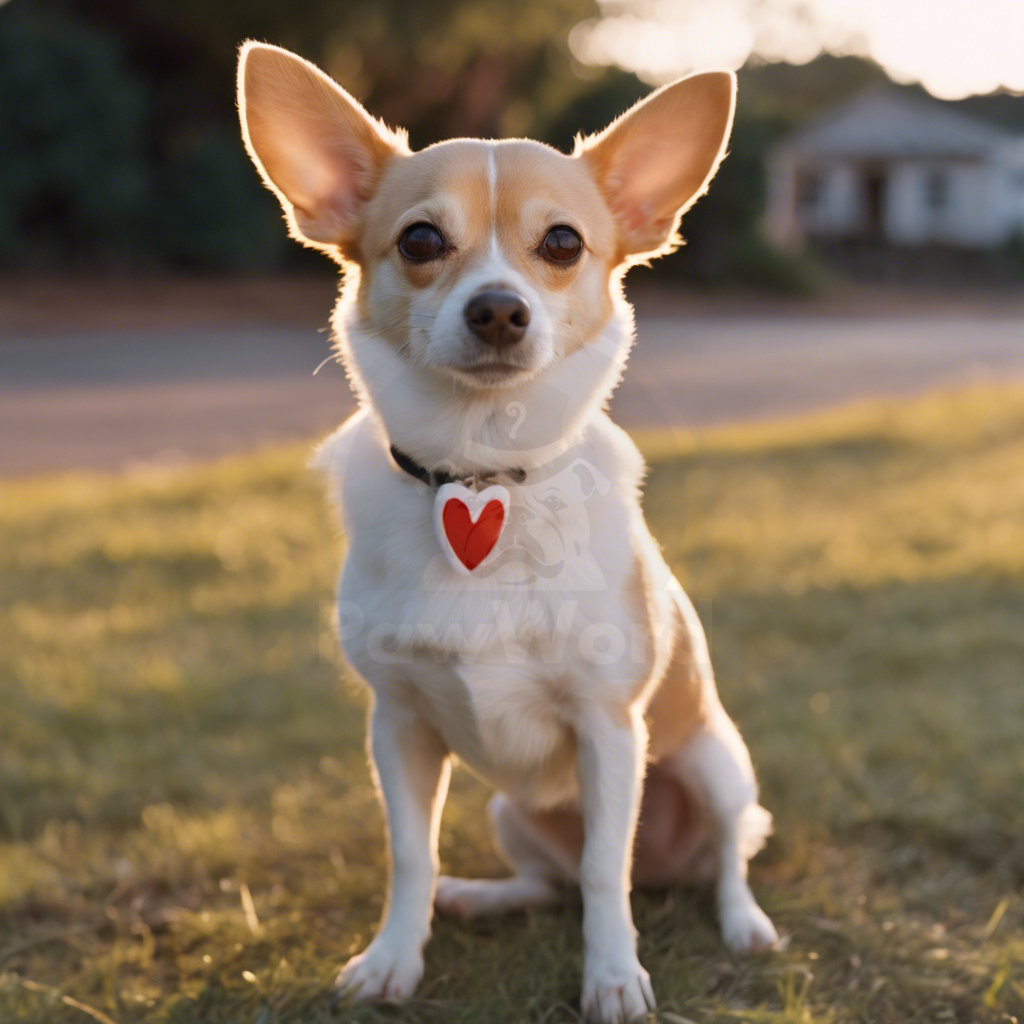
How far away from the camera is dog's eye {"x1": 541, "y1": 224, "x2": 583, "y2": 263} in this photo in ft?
6.72

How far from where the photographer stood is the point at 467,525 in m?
1.92

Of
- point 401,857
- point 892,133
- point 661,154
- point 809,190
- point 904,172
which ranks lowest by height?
point 401,857

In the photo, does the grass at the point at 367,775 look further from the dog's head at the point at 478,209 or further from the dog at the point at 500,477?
the dog's head at the point at 478,209

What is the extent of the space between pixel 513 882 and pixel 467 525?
931 millimetres

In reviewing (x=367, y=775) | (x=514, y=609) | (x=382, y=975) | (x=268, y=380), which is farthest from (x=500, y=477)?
(x=268, y=380)

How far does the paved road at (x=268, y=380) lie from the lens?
8.64 meters

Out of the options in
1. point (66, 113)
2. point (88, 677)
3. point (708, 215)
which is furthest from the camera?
point (708, 215)

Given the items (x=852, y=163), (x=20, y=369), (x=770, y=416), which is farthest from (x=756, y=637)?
(x=852, y=163)

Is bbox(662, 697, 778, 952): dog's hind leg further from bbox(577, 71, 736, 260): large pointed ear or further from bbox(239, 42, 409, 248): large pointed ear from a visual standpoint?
bbox(239, 42, 409, 248): large pointed ear

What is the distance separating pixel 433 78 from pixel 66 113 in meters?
6.15

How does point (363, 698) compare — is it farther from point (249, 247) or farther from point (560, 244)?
point (249, 247)

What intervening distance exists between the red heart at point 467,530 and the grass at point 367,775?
695mm

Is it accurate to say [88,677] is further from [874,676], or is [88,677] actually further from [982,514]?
[982,514]

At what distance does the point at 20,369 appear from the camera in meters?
12.0
